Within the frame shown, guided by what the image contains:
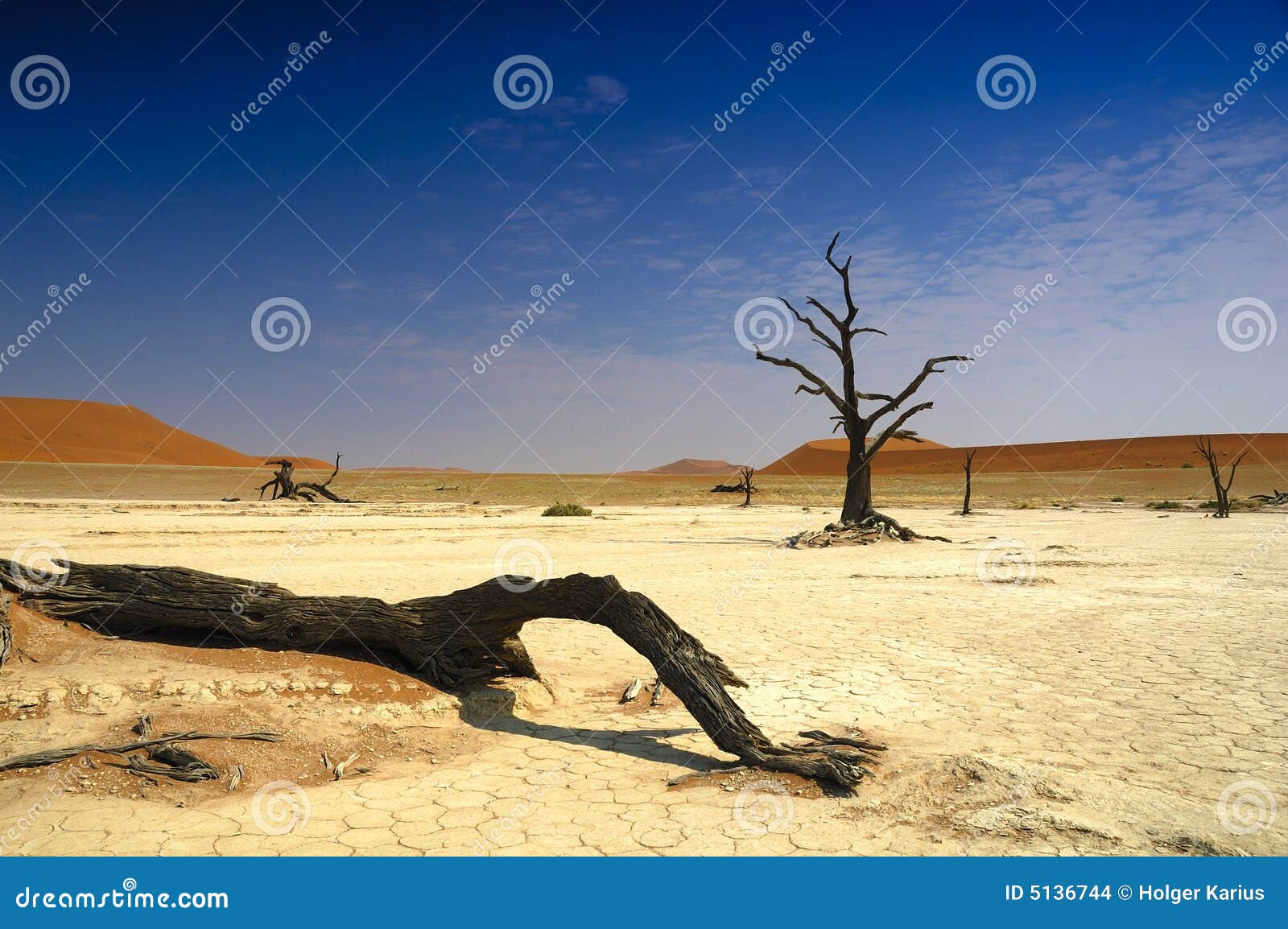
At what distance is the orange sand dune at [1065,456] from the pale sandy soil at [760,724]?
3389 inches

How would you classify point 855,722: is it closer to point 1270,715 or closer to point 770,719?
point 770,719

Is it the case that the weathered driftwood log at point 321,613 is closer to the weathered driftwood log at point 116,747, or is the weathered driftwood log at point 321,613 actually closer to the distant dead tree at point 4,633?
the distant dead tree at point 4,633

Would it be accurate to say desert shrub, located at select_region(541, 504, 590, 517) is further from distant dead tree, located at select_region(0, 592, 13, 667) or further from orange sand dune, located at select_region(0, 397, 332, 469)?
orange sand dune, located at select_region(0, 397, 332, 469)

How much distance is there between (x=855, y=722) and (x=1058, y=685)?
2345mm

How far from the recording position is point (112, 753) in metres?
4.68

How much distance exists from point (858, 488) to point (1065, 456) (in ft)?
314

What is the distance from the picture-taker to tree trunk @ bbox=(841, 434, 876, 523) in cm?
2127

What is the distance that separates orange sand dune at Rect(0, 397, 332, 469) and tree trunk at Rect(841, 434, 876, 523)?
93233 millimetres

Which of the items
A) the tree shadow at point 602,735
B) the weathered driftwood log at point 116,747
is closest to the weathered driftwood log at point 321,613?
the tree shadow at point 602,735

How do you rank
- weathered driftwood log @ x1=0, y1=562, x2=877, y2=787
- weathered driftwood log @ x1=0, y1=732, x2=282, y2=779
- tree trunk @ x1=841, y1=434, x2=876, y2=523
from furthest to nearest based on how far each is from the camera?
tree trunk @ x1=841, y1=434, x2=876, y2=523 < weathered driftwood log @ x1=0, y1=562, x2=877, y2=787 < weathered driftwood log @ x1=0, y1=732, x2=282, y2=779

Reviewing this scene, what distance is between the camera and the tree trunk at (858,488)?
21266 mm

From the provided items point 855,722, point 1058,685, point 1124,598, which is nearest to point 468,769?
point 855,722

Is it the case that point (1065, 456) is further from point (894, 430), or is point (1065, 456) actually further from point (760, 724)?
point (760, 724)

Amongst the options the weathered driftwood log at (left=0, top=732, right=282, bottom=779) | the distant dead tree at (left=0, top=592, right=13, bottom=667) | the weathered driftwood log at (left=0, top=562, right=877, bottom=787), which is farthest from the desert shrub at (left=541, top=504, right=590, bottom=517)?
the weathered driftwood log at (left=0, top=732, right=282, bottom=779)
